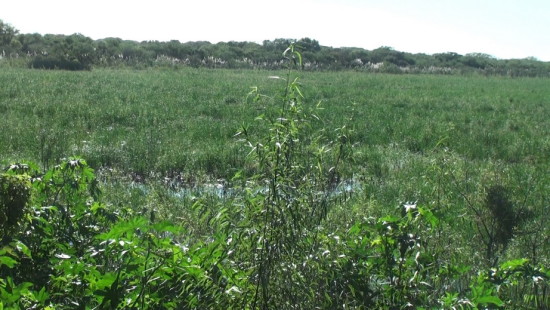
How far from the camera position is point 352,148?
4855 mm

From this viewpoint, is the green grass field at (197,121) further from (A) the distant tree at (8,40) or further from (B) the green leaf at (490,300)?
(A) the distant tree at (8,40)

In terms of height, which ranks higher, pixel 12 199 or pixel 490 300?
pixel 12 199

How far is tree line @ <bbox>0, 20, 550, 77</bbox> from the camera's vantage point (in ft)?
135

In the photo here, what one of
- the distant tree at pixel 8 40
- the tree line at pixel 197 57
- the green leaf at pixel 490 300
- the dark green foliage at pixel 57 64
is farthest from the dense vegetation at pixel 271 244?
the distant tree at pixel 8 40

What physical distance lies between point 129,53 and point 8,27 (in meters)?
14.5

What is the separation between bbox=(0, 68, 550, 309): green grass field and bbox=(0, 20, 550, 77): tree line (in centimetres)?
1594

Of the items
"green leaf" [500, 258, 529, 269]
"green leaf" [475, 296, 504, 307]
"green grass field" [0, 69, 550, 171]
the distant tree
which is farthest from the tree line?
"green leaf" [475, 296, 504, 307]

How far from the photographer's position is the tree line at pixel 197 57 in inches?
1617

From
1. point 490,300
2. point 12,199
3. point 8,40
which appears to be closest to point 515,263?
point 490,300

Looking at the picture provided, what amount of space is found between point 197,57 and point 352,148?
160 feet

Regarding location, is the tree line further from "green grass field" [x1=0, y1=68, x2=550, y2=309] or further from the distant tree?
"green grass field" [x1=0, y1=68, x2=550, y2=309]

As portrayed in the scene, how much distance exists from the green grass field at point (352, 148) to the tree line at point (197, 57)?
52.3ft

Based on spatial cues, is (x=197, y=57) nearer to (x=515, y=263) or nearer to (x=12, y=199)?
(x=12, y=199)

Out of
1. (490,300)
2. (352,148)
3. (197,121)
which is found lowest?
(197,121)
